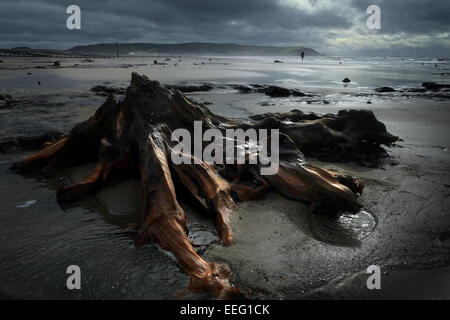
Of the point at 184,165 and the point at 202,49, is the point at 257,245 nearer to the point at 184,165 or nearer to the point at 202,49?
the point at 184,165

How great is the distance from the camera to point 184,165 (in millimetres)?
3805

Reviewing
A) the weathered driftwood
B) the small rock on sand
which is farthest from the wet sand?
the weathered driftwood

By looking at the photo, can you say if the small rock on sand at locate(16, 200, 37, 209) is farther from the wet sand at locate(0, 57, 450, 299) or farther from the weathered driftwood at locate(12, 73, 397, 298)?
the weathered driftwood at locate(12, 73, 397, 298)

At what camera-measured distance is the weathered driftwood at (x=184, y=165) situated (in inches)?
117

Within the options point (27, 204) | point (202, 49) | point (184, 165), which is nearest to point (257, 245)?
point (184, 165)

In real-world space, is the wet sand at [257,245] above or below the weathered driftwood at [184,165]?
below

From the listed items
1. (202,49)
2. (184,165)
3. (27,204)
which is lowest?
(27,204)

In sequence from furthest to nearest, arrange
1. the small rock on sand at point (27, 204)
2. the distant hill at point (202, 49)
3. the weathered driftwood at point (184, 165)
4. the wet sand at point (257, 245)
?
the distant hill at point (202, 49), the small rock on sand at point (27, 204), the weathered driftwood at point (184, 165), the wet sand at point (257, 245)

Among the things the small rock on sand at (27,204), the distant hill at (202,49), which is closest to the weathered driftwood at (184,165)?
the small rock on sand at (27,204)

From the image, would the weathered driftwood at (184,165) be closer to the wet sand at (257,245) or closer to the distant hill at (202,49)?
the wet sand at (257,245)

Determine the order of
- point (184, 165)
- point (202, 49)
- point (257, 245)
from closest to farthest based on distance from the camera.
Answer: point (257, 245) → point (184, 165) → point (202, 49)

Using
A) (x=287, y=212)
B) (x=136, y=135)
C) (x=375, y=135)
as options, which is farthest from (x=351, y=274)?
(x=375, y=135)
